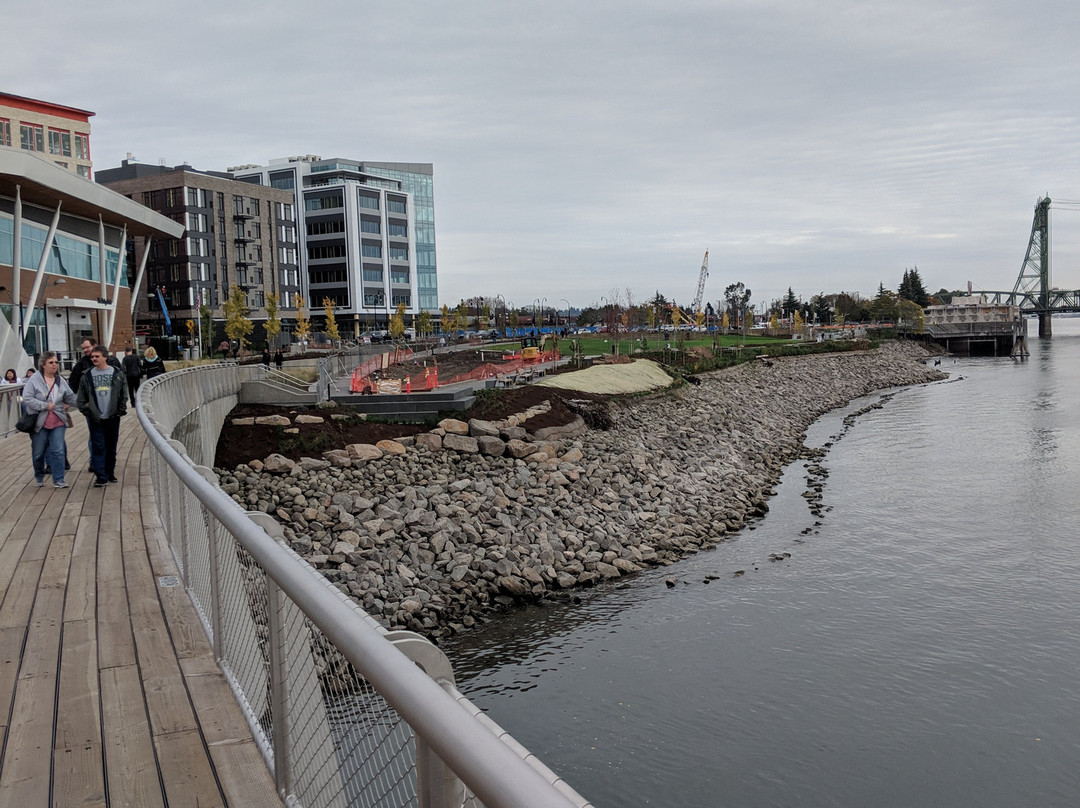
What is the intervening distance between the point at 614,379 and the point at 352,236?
76.3m

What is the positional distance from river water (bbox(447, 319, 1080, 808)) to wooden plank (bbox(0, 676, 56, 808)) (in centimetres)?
742

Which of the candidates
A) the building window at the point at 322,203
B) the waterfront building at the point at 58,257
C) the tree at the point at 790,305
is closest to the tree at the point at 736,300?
the tree at the point at 790,305

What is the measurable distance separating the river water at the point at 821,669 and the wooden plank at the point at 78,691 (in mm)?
6905

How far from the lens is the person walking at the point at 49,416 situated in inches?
484

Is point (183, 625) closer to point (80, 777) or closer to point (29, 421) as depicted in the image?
point (80, 777)

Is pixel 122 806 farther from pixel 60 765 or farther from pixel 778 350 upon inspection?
pixel 778 350

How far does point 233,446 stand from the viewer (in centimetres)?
2209

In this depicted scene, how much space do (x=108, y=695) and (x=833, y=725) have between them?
34.1 ft

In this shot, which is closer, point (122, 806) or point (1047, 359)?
point (122, 806)

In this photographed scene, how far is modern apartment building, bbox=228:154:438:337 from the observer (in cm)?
10794

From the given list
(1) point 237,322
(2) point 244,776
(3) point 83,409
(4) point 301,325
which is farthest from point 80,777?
(4) point 301,325

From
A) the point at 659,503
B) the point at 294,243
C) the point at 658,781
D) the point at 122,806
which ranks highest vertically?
the point at 294,243

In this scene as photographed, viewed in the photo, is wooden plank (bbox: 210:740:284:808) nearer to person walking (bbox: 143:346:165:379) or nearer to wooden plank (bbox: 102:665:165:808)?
wooden plank (bbox: 102:665:165:808)

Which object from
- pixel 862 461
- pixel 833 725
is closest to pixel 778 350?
pixel 862 461
